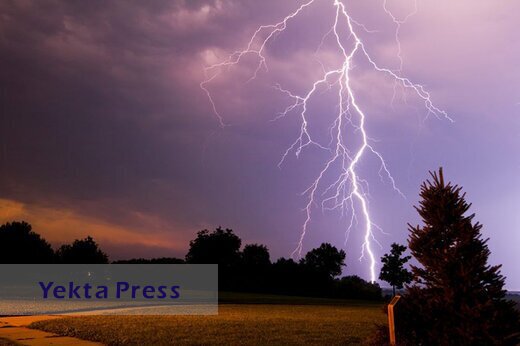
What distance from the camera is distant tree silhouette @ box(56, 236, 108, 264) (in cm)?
6100

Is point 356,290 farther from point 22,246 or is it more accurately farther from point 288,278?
point 22,246

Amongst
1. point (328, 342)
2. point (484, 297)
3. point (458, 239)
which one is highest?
point (458, 239)

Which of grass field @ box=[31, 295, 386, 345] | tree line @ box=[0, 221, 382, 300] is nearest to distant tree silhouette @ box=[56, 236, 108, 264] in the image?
tree line @ box=[0, 221, 382, 300]

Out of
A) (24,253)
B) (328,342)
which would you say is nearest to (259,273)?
(24,253)

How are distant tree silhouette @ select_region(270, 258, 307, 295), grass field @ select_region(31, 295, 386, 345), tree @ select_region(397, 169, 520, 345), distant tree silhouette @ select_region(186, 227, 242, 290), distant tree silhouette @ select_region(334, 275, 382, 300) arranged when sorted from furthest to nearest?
distant tree silhouette @ select_region(186, 227, 242, 290), distant tree silhouette @ select_region(270, 258, 307, 295), distant tree silhouette @ select_region(334, 275, 382, 300), grass field @ select_region(31, 295, 386, 345), tree @ select_region(397, 169, 520, 345)

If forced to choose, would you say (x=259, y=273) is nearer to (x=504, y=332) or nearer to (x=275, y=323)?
(x=275, y=323)

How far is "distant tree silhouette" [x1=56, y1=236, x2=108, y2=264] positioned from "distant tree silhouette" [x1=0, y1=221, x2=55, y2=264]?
5.27ft

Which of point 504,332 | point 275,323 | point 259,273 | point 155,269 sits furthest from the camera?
point 259,273

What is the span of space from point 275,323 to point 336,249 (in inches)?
1906

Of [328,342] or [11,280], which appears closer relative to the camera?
[328,342]

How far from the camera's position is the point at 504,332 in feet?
24.7

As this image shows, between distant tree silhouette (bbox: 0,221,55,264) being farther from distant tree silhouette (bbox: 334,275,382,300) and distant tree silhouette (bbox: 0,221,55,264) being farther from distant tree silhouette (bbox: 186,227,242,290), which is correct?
distant tree silhouette (bbox: 334,275,382,300)

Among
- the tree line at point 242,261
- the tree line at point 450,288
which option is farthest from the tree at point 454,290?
the tree line at point 242,261

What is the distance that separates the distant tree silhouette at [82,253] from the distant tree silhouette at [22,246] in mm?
1605
